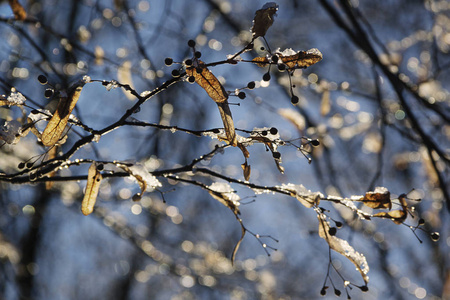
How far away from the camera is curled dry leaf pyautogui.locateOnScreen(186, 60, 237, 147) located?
0.72 metres

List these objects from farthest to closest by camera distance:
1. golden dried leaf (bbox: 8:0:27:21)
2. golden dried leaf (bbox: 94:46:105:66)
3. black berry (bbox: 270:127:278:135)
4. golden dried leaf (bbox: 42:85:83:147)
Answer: golden dried leaf (bbox: 94:46:105:66), golden dried leaf (bbox: 8:0:27:21), black berry (bbox: 270:127:278:135), golden dried leaf (bbox: 42:85:83:147)

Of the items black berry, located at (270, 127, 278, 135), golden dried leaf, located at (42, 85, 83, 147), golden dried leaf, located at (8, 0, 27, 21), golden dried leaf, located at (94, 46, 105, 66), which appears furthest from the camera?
golden dried leaf, located at (94, 46, 105, 66)

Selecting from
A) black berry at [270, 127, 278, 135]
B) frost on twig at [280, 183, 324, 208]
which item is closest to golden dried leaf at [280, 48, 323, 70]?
black berry at [270, 127, 278, 135]

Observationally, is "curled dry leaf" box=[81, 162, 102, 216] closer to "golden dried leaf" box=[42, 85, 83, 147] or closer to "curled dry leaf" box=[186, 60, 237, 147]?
"golden dried leaf" box=[42, 85, 83, 147]

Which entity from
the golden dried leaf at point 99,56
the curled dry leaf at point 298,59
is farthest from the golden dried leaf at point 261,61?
the golden dried leaf at point 99,56

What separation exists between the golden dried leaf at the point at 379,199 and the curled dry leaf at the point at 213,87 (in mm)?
384

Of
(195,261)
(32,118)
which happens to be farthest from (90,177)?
(195,261)

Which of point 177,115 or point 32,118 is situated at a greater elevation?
point 177,115

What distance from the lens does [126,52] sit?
120 inches

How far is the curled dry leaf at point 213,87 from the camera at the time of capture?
72 centimetres

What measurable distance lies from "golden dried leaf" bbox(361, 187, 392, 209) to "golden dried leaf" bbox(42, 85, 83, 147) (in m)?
0.70

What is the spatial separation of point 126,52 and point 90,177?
8.17 feet

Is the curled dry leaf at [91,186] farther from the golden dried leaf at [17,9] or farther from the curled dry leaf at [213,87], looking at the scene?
the golden dried leaf at [17,9]

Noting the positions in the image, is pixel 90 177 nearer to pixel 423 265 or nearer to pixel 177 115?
pixel 177 115
